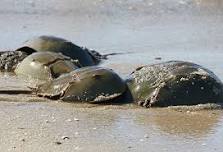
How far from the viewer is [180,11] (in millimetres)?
13125

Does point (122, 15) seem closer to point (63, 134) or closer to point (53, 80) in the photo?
point (53, 80)

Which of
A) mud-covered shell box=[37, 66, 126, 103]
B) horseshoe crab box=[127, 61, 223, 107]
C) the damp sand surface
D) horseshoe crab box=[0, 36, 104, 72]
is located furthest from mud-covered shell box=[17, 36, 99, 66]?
horseshoe crab box=[127, 61, 223, 107]

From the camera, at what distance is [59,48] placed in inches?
282

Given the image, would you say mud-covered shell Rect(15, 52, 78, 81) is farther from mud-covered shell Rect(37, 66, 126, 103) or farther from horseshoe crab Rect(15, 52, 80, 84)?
mud-covered shell Rect(37, 66, 126, 103)

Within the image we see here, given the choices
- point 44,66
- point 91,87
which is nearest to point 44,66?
point 44,66

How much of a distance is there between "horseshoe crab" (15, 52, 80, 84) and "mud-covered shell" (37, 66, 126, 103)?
63 cm

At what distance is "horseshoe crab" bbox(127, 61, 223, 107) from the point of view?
17.6 ft

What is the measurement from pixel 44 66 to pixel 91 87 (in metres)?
1.12

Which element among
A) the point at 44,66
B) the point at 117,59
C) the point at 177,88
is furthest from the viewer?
the point at 117,59

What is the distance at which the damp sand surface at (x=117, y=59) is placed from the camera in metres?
4.34

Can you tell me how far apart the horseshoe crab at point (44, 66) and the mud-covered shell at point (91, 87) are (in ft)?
2.08

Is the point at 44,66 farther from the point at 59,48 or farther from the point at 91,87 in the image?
the point at 91,87

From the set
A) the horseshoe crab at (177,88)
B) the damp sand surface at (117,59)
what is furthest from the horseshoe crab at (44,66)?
the horseshoe crab at (177,88)

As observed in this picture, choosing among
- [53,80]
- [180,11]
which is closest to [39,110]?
[53,80]
